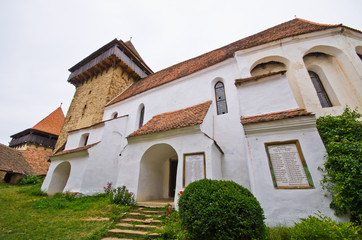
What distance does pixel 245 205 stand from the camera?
2906 millimetres

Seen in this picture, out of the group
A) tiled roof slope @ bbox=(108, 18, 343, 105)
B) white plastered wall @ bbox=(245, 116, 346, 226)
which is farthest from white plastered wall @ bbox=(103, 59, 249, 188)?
white plastered wall @ bbox=(245, 116, 346, 226)

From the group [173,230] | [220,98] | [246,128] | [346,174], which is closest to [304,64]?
[220,98]

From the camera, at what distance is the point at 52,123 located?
81.2 feet

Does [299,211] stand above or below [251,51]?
below

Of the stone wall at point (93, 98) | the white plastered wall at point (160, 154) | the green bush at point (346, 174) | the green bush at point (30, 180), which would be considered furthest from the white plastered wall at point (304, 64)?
the green bush at point (30, 180)

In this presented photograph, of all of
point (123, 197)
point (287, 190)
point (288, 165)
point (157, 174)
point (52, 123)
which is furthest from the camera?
point (52, 123)

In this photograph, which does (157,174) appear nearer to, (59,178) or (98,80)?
(59,178)

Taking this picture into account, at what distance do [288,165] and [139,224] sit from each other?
4.55 meters

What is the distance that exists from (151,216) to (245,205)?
11.3 feet

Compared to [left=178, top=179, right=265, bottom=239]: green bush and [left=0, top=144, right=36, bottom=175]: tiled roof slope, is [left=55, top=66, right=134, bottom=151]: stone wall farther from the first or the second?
[left=178, top=179, right=265, bottom=239]: green bush

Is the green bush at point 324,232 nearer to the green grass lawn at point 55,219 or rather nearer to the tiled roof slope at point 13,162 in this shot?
the green grass lawn at point 55,219

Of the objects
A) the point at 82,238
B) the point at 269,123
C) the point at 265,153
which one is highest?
the point at 269,123

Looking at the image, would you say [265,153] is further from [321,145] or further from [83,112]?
[83,112]

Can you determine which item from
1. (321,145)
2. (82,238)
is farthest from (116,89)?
(321,145)
